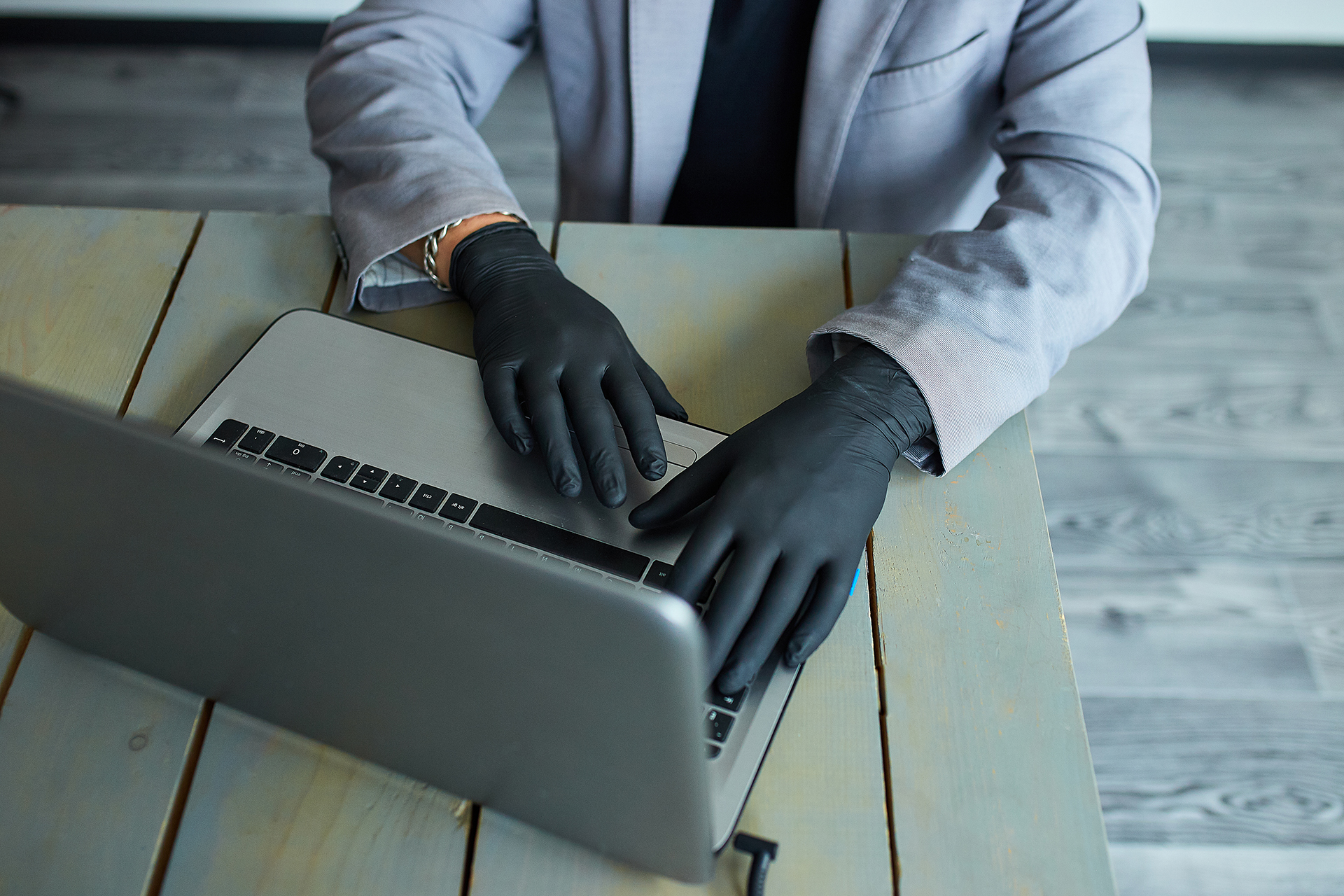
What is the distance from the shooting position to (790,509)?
58 centimetres

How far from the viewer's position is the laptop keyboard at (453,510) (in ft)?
1.82

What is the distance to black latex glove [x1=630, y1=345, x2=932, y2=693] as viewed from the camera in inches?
21.0

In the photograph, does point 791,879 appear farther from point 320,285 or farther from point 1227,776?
point 1227,776

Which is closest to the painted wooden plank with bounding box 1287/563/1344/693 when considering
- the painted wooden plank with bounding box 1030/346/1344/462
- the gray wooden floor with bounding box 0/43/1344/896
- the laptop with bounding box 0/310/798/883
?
the gray wooden floor with bounding box 0/43/1344/896

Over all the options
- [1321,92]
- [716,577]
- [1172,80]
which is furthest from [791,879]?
[1321,92]

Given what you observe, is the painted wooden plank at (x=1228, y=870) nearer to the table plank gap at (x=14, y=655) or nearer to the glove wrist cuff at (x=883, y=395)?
the glove wrist cuff at (x=883, y=395)

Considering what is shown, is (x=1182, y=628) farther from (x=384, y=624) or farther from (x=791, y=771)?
(x=384, y=624)

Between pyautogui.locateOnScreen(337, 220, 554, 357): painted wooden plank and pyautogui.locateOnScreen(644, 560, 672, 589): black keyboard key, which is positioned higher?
pyautogui.locateOnScreen(337, 220, 554, 357): painted wooden plank

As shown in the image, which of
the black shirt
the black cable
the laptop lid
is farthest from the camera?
the black shirt

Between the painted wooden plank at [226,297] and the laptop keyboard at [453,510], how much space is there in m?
0.09

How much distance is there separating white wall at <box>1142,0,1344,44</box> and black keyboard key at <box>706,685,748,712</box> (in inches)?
96.0

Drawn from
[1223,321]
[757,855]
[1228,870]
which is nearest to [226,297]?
[757,855]

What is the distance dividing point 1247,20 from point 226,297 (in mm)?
2638

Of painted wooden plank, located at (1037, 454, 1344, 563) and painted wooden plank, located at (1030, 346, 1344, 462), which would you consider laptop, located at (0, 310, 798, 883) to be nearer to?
painted wooden plank, located at (1037, 454, 1344, 563)
